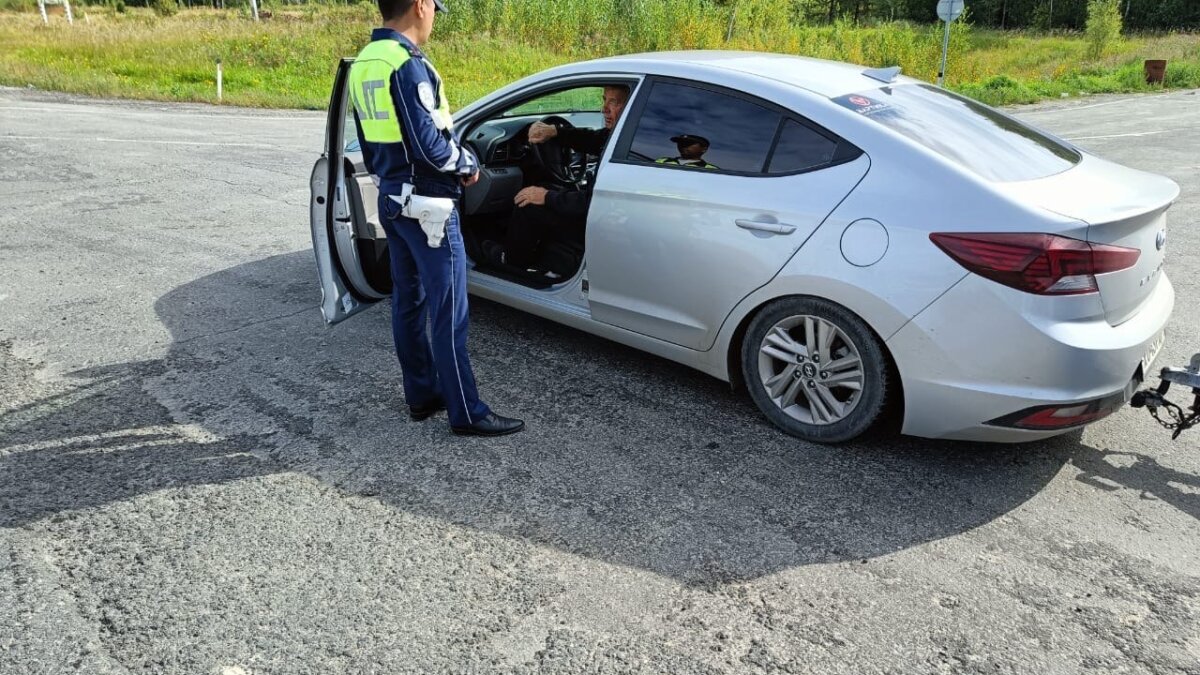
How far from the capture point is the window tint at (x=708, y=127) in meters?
3.81

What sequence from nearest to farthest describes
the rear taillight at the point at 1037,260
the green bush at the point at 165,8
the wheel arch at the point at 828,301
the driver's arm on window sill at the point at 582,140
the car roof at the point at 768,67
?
1. the rear taillight at the point at 1037,260
2. the wheel arch at the point at 828,301
3. the car roof at the point at 768,67
4. the driver's arm on window sill at the point at 582,140
5. the green bush at the point at 165,8

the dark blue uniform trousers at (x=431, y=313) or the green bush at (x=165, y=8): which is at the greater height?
the green bush at (x=165, y=8)

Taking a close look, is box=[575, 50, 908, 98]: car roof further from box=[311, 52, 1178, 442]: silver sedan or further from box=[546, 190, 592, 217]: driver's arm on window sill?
box=[546, 190, 592, 217]: driver's arm on window sill

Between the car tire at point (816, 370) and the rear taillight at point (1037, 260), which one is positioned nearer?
the rear taillight at point (1037, 260)

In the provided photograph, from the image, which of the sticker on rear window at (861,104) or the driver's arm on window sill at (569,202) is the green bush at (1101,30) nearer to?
the sticker on rear window at (861,104)

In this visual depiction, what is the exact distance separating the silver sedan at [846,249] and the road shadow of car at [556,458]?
26 centimetres

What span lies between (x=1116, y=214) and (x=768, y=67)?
5.28 feet

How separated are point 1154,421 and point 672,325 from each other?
2.22 meters

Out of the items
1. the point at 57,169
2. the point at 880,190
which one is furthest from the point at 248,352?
the point at 57,169

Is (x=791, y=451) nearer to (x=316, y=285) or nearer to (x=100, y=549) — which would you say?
(x=100, y=549)

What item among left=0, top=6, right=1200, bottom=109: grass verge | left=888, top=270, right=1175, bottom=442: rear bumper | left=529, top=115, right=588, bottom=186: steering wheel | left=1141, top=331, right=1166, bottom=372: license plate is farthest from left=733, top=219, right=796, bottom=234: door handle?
left=0, top=6, right=1200, bottom=109: grass verge

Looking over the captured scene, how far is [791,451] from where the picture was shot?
3.78 meters

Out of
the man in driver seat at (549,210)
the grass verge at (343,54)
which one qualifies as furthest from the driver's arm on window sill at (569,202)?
the grass verge at (343,54)

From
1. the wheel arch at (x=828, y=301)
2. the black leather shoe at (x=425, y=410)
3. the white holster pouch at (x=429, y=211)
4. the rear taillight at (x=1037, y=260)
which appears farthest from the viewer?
the black leather shoe at (x=425, y=410)
